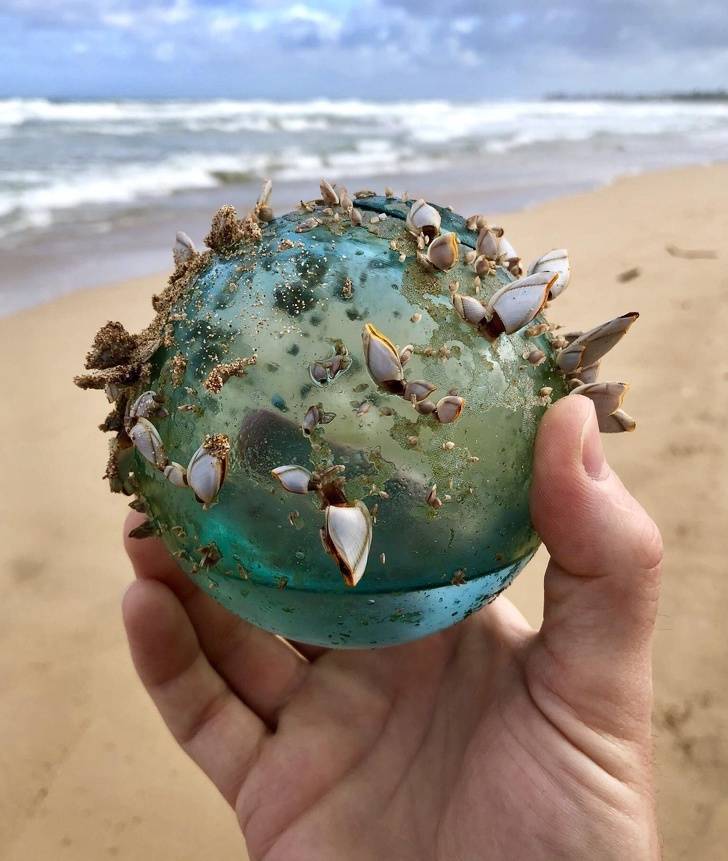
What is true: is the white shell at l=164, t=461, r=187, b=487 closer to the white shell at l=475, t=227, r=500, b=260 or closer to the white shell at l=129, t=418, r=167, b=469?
the white shell at l=129, t=418, r=167, b=469

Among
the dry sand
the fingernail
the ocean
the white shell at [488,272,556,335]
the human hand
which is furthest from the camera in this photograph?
the ocean

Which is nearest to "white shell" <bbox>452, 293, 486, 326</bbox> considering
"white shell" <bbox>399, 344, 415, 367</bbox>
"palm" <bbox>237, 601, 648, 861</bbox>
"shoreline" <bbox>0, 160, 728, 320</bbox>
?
"white shell" <bbox>399, 344, 415, 367</bbox>

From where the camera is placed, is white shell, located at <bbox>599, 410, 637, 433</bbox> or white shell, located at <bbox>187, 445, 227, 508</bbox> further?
white shell, located at <bbox>599, 410, 637, 433</bbox>

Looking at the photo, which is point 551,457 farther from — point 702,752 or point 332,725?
point 702,752

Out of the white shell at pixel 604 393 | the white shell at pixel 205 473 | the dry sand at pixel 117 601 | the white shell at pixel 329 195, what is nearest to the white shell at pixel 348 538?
the white shell at pixel 205 473

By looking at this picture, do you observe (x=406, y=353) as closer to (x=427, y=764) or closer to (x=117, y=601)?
(x=427, y=764)

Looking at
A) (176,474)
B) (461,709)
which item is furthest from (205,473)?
(461,709)
